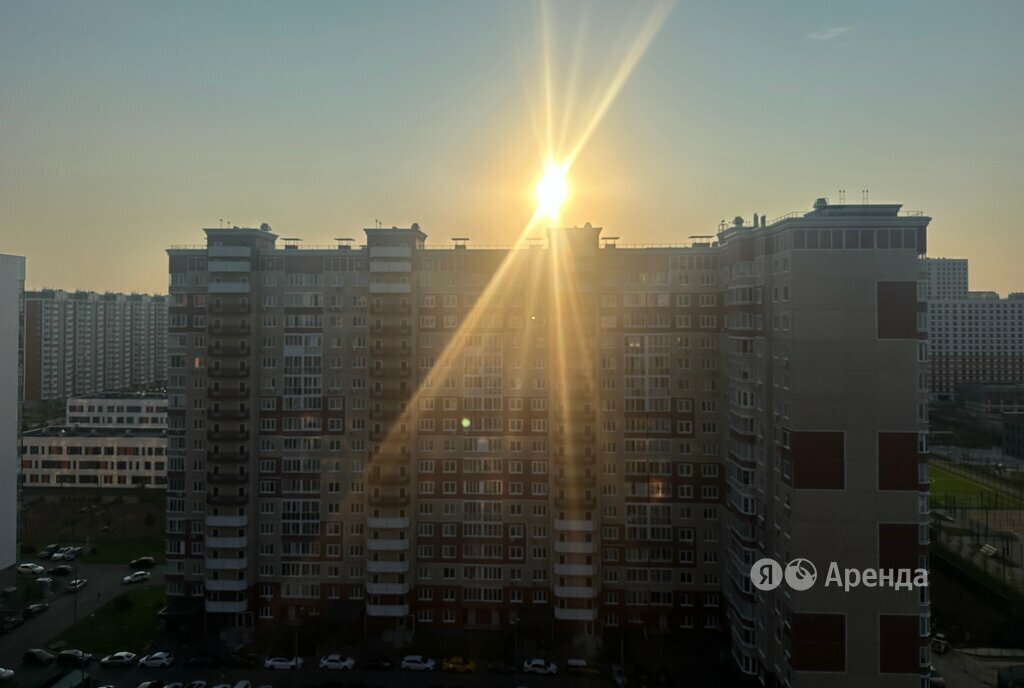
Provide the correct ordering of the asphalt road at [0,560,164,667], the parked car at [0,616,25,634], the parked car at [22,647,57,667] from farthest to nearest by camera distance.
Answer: the parked car at [0,616,25,634] → the asphalt road at [0,560,164,667] → the parked car at [22,647,57,667]

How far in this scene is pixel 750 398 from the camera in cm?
2416

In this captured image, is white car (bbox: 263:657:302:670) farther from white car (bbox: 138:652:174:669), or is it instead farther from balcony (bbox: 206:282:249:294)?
balcony (bbox: 206:282:249:294)

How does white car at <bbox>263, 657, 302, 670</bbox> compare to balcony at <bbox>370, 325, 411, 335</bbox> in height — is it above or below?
below

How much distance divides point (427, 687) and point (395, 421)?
10774 millimetres

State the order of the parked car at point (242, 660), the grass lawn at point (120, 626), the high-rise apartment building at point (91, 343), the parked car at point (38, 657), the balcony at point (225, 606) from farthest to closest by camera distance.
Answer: the high-rise apartment building at point (91, 343), the balcony at point (225, 606), the grass lawn at point (120, 626), the parked car at point (38, 657), the parked car at point (242, 660)

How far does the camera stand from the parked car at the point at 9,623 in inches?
1162

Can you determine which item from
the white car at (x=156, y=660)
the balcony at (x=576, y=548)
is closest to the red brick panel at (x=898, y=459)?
the balcony at (x=576, y=548)

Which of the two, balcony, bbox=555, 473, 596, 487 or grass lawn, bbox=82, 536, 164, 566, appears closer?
balcony, bbox=555, 473, 596, 487

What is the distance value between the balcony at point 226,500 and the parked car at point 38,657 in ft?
27.7

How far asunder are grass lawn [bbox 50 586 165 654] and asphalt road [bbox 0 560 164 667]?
2.47 feet

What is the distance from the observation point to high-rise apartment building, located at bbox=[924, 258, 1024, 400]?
76625 mm

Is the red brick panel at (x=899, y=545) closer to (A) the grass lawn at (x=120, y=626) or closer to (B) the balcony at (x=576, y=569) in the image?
(B) the balcony at (x=576, y=569)

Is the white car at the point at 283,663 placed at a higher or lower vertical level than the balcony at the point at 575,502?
lower

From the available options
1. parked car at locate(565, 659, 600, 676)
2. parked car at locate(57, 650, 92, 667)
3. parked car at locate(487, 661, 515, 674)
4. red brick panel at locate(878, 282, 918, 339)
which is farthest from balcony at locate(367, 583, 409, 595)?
red brick panel at locate(878, 282, 918, 339)
